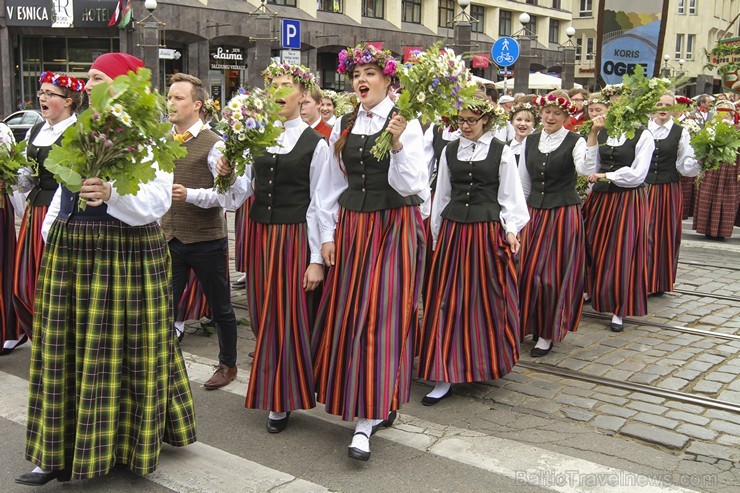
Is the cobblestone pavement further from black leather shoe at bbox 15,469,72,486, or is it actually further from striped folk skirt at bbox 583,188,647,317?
black leather shoe at bbox 15,469,72,486

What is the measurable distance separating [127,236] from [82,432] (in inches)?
36.1

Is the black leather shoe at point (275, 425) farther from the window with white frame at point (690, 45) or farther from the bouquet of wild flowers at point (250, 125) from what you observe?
the window with white frame at point (690, 45)

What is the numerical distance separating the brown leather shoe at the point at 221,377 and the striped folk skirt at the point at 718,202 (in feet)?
30.3

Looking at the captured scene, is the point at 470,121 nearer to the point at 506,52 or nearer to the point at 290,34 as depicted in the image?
the point at 506,52

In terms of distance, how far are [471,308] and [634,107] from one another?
2.71 metres

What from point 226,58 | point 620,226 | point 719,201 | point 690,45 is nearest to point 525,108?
point 620,226

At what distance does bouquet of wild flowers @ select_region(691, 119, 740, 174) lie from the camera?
9517mm

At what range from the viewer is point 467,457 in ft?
14.3

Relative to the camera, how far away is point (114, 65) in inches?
161

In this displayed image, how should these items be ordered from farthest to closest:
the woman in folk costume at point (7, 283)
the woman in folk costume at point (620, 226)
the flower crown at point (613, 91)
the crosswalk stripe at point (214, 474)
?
the flower crown at point (613, 91) < the woman in folk costume at point (620, 226) < the woman in folk costume at point (7, 283) < the crosswalk stripe at point (214, 474)

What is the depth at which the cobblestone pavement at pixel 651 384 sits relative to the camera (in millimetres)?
4727

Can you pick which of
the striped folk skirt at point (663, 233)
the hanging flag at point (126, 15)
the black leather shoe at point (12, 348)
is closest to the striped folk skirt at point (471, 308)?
the black leather shoe at point (12, 348)

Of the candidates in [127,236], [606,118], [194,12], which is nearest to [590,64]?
[194,12]

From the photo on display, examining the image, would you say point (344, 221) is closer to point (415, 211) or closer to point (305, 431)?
point (415, 211)
